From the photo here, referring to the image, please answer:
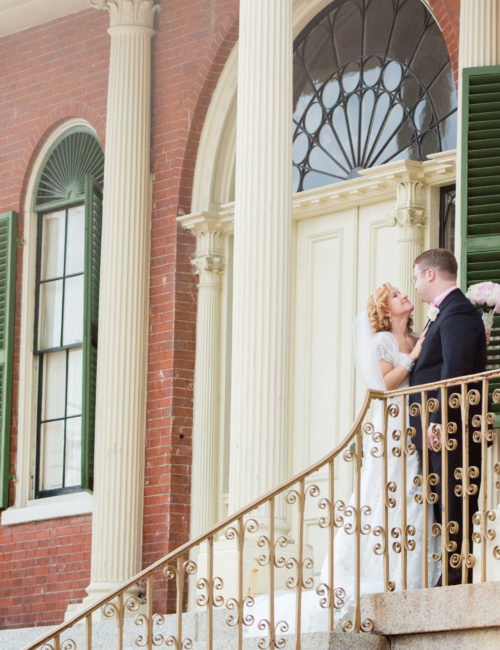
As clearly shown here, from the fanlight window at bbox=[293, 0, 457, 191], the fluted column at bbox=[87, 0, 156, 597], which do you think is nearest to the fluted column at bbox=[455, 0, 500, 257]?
the fanlight window at bbox=[293, 0, 457, 191]

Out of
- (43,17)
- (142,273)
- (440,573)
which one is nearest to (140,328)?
(142,273)

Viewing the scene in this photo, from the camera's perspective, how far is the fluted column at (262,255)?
9.72 metres

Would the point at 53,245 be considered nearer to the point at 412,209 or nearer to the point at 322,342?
the point at 322,342

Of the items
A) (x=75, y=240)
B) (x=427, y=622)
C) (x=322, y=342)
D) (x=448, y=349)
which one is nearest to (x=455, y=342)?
(x=448, y=349)

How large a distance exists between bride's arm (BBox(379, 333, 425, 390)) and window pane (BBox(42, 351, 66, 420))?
18.3 feet

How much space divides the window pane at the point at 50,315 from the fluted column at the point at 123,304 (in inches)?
48.4

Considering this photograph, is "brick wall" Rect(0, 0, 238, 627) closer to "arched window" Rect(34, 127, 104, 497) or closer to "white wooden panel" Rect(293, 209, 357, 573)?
"arched window" Rect(34, 127, 104, 497)

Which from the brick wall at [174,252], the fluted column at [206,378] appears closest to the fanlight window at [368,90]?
the brick wall at [174,252]

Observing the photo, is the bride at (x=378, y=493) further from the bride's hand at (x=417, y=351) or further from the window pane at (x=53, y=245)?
the window pane at (x=53, y=245)

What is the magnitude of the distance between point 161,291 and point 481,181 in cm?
331

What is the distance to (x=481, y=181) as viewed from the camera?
10.3 metres

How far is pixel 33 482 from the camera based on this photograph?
13664 millimetres

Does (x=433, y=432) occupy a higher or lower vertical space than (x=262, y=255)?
lower

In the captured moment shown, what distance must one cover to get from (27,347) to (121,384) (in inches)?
66.8
